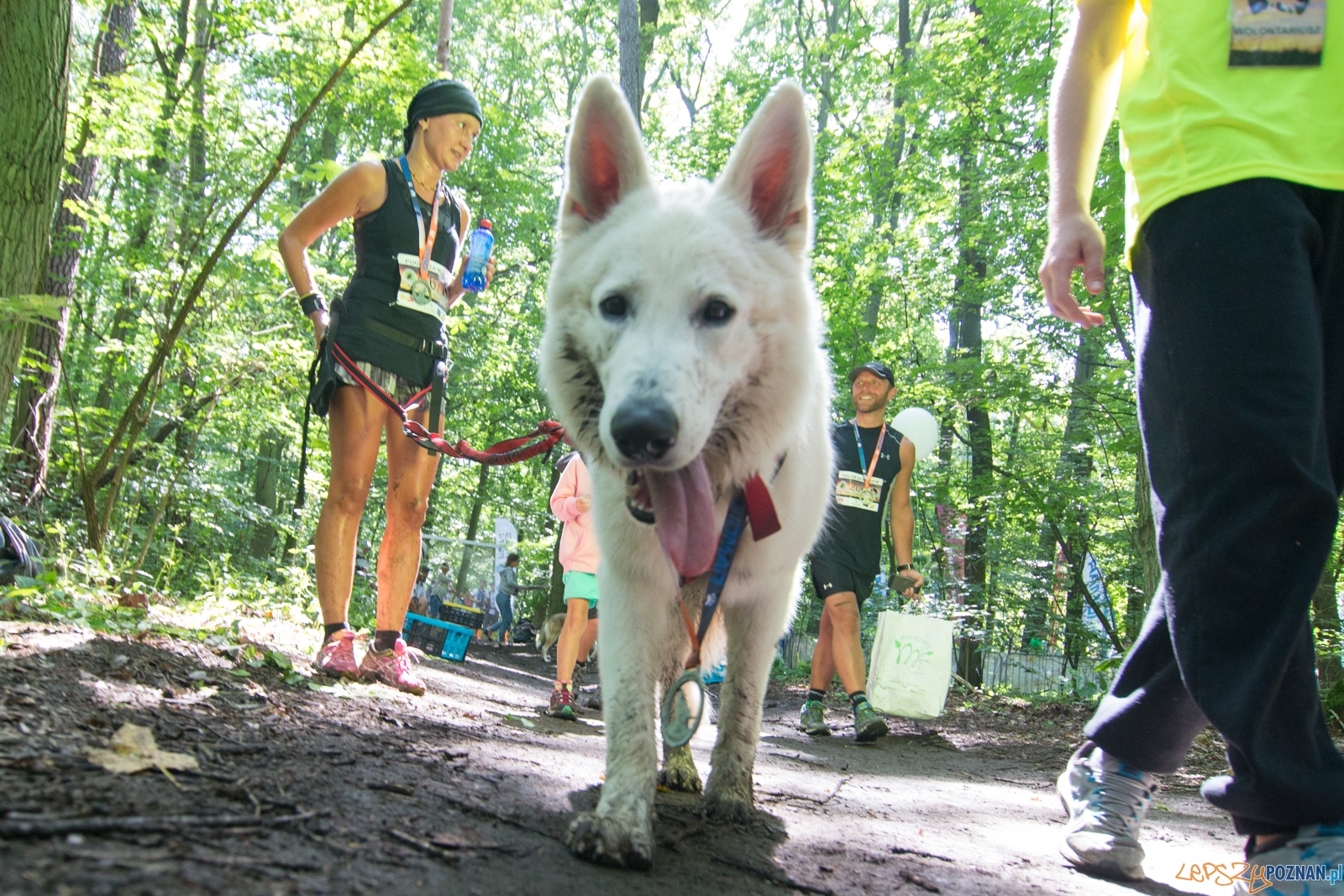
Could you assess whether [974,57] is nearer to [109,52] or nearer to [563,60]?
[109,52]

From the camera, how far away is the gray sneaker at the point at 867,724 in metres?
6.05

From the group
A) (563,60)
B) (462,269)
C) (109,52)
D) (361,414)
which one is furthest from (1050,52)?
(563,60)

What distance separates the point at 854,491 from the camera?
6527mm

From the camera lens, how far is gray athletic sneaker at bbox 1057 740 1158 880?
6.97ft

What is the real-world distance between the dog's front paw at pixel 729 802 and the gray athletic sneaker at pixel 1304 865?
4.02ft

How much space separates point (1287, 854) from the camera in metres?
1.75

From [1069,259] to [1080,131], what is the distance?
14.8 inches

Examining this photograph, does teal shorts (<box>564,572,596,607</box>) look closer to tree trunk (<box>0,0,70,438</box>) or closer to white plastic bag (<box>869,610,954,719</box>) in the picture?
white plastic bag (<box>869,610,954,719</box>)

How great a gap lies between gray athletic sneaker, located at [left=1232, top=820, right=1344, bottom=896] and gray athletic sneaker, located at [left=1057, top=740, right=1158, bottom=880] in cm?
34

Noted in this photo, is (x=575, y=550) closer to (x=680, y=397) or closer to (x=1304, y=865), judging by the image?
(x=680, y=397)

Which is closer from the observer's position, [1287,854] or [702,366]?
[1287,854]

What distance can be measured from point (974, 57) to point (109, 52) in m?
11.1

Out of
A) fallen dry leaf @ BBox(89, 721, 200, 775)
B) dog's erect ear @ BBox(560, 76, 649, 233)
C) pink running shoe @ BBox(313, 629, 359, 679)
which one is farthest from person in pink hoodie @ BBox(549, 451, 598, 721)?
fallen dry leaf @ BBox(89, 721, 200, 775)

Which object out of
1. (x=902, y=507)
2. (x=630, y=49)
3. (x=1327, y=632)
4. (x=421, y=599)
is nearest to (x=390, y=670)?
(x=902, y=507)
